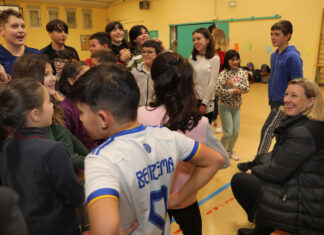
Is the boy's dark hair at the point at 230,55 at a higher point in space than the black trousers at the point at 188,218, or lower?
higher

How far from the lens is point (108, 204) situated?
65cm

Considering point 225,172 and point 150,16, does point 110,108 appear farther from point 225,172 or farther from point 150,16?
point 150,16

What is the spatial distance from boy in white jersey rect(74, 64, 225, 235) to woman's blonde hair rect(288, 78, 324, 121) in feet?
4.08

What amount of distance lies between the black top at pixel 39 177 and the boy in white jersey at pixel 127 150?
0.36 metres

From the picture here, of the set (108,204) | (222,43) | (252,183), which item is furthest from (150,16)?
(108,204)

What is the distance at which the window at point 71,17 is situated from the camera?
468 inches

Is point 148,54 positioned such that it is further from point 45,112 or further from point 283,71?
point 283,71

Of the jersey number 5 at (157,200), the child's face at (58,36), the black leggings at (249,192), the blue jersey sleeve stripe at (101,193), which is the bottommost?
the black leggings at (249,192)

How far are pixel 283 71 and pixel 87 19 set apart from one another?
38.9ft

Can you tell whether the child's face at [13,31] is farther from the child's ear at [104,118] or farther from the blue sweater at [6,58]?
the child's ear at [104,118]

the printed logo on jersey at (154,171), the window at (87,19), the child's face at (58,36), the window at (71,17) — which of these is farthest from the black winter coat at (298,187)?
the window at (87,19)

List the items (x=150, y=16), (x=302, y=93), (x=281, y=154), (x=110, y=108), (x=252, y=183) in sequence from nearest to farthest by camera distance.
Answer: (x=110, y=108) → (x=281, y=154) → (x=252, y=183) → (x=302, y=93) → (x=150, y=16)

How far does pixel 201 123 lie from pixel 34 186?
838 mm

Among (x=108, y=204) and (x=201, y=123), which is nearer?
(x=108, y=204)
